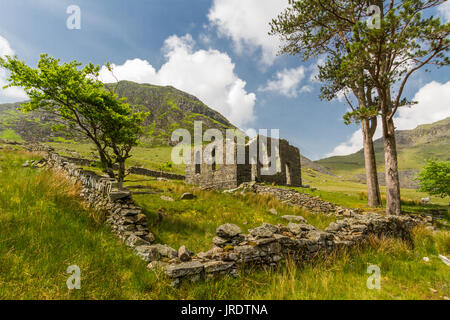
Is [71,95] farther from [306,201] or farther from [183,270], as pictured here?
[306,201]

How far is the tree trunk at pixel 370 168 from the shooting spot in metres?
13.3

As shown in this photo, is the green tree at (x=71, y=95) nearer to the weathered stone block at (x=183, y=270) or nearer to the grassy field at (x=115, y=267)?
the grassy field at (x=115, y=267)

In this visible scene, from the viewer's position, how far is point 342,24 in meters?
13.0

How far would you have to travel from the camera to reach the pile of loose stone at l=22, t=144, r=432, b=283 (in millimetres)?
3977

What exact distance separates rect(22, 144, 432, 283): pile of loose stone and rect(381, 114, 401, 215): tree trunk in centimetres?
354

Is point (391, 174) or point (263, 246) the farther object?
point (391, 174)

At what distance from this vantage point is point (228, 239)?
190 inches

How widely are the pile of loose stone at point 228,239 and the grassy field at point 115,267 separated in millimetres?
239

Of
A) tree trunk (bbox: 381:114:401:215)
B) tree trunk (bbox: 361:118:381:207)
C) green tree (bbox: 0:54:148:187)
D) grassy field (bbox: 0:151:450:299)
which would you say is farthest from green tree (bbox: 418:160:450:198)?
green tree (bbox: 0:54:148:187)

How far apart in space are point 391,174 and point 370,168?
100 inches

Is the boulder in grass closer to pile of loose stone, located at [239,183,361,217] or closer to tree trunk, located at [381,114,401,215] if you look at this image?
pile of loose stone, located at [239,183,361,217]

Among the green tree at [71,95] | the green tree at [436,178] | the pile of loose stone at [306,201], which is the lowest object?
the pile of loose stone at [306,201]

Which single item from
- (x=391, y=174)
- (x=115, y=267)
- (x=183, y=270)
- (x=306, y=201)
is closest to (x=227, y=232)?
(x=183, y=270)

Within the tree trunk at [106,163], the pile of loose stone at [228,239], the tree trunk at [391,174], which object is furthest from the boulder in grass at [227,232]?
the tree trunk at [391,174]
